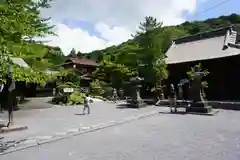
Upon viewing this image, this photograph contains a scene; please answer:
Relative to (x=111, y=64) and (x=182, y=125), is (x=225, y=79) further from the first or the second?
(x=111, y=64)

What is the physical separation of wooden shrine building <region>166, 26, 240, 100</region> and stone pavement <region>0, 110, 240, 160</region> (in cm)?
1030

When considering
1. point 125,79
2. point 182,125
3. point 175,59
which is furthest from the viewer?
point 125,79

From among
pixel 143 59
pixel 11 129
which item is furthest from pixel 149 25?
pixel 11 129

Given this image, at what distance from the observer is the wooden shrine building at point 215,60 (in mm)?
21938

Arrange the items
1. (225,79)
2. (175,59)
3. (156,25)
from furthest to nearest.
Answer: (156,25) → (175,59) → (225,79)

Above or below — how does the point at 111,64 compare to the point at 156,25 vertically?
below

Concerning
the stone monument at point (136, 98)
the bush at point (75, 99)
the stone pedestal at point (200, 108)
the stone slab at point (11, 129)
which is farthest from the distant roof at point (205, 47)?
the stone slab at point (11, 129)

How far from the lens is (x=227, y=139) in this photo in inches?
364

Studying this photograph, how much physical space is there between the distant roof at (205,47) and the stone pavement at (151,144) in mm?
11999

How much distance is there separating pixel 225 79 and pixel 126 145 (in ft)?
52.7

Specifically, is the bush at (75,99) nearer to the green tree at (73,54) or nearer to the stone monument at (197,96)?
the stone monument at (197,96)

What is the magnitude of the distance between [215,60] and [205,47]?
3791 mm

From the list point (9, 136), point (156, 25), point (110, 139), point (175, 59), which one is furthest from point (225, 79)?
point (9, 136)

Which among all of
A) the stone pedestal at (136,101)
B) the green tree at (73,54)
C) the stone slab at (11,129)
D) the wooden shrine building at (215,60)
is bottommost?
the stone slab at (11,129)
